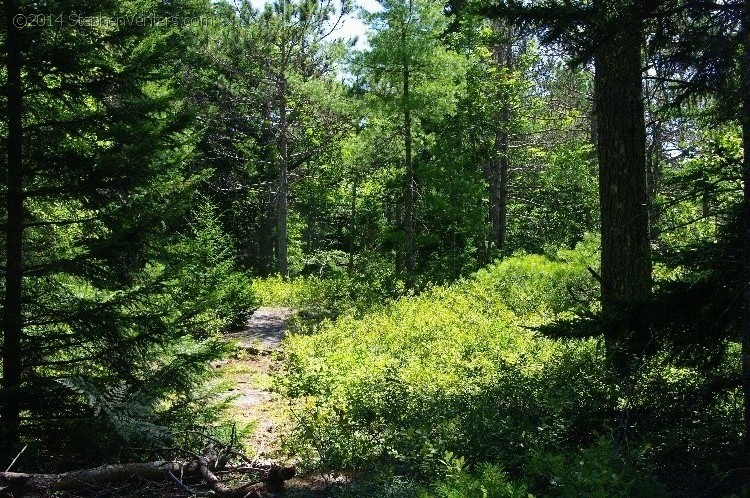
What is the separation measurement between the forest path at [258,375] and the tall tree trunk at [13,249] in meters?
2.03

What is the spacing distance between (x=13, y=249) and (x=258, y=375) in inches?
219

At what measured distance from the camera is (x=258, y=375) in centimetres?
1063

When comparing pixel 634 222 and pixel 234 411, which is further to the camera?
pixel 234 411

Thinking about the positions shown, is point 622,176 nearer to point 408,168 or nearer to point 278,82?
point 408,168

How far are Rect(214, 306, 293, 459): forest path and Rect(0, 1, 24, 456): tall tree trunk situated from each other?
2033 mm

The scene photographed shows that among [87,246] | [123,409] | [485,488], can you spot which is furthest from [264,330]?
[485,488]

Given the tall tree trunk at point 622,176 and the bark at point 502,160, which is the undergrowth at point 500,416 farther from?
the bark at point 502,160

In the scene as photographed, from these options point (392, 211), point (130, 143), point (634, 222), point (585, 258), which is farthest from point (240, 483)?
point (392, 211)

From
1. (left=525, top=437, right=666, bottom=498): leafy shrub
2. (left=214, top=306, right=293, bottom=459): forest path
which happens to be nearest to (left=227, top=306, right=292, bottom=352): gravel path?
(left=214, top=306, right=293, bottom=459): forest path

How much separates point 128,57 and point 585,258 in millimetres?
11213

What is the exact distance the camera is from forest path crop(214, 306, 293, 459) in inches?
292

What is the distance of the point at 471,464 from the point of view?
15.8 ft

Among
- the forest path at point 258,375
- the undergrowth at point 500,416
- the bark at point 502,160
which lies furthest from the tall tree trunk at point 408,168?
the undergrowth at point 500,416

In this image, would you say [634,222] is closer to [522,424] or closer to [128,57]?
[522,424]
